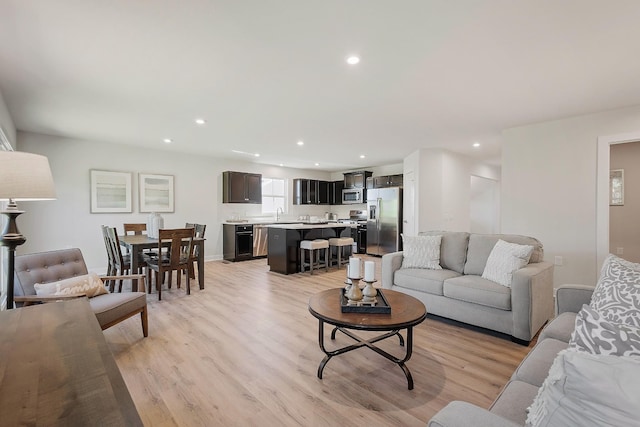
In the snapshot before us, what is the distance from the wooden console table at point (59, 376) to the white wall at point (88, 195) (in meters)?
4.87

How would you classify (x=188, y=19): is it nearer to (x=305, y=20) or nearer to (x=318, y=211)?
(x=305, y=20)

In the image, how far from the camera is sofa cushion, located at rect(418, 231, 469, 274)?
3541mm

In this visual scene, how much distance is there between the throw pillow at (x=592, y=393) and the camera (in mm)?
628

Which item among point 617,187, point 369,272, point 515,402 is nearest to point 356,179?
point 617,187

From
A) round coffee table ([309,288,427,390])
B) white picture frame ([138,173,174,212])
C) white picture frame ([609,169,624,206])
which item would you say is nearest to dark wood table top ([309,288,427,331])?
round coffee table ([309,288,427,390])

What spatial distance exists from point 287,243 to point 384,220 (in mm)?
3120

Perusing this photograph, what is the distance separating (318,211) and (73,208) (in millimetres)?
6137

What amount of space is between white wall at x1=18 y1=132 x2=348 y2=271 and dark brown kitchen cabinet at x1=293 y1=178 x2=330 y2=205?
2.15 metres

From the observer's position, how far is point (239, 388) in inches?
81.0

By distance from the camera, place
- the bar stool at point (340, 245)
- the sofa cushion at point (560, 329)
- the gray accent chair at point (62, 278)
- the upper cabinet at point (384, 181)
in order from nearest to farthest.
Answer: the sofa cushion at point (560, 329)
the gray accent chair at point (62, 278)
the bar stool at point (340, 245)
the upper cabinet at point (384, 181)

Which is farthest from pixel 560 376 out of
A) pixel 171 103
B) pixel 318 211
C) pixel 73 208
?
pixel 318 211

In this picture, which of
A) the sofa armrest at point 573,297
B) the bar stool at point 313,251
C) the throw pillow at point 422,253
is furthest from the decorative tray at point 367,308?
the bar stool at point 313,251

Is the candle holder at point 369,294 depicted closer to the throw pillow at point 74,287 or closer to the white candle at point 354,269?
the white candle at point 354,269

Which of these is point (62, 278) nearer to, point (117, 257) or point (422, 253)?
point (117, 257)
